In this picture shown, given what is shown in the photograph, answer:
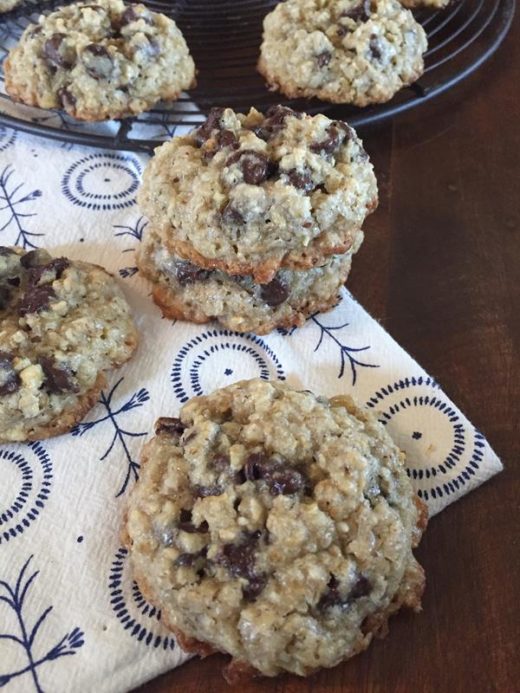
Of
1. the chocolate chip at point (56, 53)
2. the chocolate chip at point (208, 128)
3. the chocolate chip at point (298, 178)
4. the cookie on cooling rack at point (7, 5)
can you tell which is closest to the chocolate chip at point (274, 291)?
the chocolate chip at point (298, 178)

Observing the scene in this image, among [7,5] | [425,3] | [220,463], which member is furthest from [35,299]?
[425,3]

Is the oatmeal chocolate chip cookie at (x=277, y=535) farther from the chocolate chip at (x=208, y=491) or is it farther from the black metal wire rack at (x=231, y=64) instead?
the black metal wire rack at (x=231, y=64)

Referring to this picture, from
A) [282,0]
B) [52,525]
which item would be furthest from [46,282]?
[282,0]

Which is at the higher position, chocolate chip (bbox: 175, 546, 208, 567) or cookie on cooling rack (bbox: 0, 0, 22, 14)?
cookie on cooling rack (bbox: 0, 0, 22, 14)

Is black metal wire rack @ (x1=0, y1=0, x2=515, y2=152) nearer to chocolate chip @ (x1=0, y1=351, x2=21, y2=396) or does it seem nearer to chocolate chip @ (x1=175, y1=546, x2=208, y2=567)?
chocolate chip @ (x1=0, y1=351, x2=21, y2=396)

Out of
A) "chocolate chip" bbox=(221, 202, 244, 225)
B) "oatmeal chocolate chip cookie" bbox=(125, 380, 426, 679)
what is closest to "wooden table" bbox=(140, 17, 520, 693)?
"oatmeal chocolate chip cookie" bbox=(125, 380, 426, 679)
